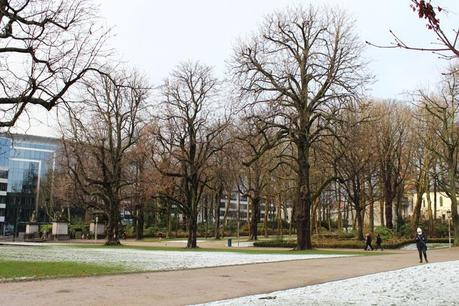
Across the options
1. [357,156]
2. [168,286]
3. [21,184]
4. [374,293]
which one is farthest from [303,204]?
[21,184]

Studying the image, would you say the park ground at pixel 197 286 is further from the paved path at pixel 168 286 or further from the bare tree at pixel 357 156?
the bare tree at pixel 357 156

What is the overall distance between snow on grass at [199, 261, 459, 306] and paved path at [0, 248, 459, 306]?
108 centimetres

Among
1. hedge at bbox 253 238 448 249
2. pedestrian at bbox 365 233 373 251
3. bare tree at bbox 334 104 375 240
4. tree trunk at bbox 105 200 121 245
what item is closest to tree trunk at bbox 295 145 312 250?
bare tree at bbox 334 104 375 240

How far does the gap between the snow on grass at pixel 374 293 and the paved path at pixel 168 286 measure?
1081mm

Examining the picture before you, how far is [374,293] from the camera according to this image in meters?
13.0

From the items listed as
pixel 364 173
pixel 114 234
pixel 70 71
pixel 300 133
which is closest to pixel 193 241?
pixel 114 234

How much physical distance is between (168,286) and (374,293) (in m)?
5.78

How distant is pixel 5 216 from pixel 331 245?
93.7 metres

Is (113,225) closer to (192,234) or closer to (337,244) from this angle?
(192,234)

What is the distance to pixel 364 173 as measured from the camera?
48.9 meters

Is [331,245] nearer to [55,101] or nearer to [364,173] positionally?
[364,173]

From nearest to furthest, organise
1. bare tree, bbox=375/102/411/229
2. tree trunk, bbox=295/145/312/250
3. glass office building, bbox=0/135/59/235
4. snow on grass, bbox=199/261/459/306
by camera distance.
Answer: snow on grass, bbox=199/261/459/306, tree trunk, bbox=295/145/312/250, bare tree, bbox=375/102/411/229, glass office building, bbox=0/135/59/235

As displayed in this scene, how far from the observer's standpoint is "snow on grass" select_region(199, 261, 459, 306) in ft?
37.5

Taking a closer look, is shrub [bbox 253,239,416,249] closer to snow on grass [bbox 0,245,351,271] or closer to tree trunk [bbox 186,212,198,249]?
tree trunk [bbox 186,212,198,249]
